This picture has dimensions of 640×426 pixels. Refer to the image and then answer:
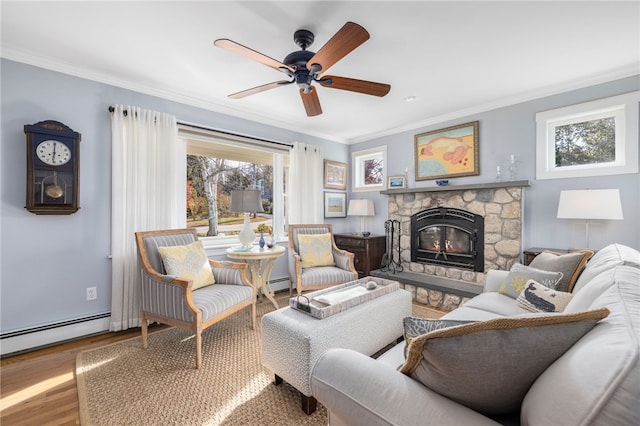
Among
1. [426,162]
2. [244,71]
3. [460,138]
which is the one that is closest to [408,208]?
[426,162]

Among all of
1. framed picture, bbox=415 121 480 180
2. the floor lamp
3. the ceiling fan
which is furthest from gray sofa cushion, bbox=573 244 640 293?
framed picture, bbox=415 121 480 180

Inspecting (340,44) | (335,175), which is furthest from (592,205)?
(335,175)

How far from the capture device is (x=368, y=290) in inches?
84.7

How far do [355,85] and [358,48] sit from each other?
338 millimetres

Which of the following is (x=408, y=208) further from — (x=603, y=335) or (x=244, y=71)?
(x=603, y=335)

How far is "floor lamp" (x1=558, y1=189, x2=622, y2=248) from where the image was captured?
233 cm

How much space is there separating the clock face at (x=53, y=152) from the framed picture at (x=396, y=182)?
3.78 m

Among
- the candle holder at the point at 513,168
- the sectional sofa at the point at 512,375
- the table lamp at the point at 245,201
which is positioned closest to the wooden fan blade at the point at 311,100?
the table lamp at the point at 245,201

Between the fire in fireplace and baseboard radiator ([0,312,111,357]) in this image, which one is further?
the fire in fireplace

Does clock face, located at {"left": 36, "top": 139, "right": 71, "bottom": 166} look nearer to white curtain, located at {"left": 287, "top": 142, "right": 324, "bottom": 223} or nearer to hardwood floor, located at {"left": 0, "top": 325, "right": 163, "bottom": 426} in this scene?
hardwood floor, located at {"left": 0, "top": 325, "right": 163, "bottom": 426}

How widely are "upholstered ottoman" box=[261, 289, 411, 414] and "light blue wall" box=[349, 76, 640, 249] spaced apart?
2.19 m

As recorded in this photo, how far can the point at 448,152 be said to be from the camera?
146 inches

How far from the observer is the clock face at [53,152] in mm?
2289

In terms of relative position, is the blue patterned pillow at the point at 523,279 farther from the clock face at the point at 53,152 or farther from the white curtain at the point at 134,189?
the clock face at the point at 53,152
